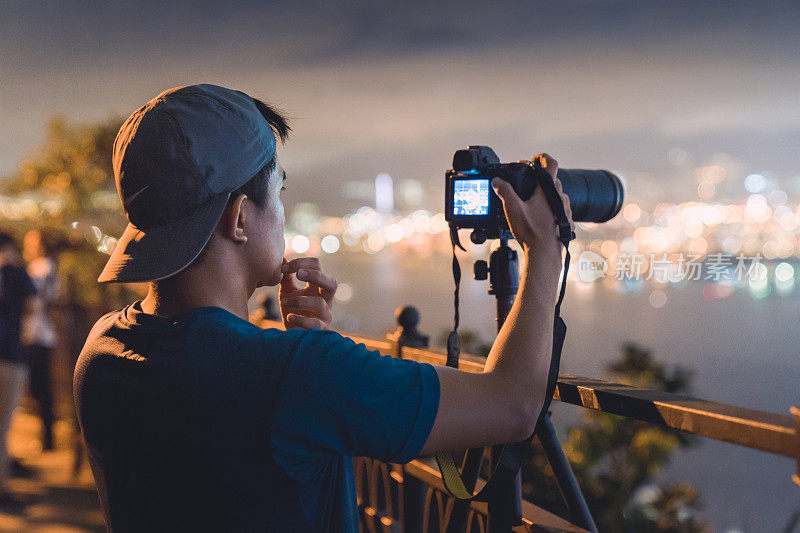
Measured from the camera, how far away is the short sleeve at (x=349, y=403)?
66cm

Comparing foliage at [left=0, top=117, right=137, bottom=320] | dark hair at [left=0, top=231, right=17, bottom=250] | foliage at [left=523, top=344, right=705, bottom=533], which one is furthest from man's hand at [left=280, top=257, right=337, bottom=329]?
foliage at [left=523, top=344, right=705, bottom=533]

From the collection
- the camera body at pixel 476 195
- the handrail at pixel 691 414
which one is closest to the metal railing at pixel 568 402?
the handrail at pixel 691 414

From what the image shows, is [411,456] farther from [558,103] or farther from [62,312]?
[558,103]

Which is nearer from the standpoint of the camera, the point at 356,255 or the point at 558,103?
the point at 558,103

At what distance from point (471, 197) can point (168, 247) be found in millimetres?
562

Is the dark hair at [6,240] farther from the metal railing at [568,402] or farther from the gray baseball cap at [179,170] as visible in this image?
the gray baseball cap at [179,170]

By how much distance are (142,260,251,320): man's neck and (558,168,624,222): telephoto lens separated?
63 cm

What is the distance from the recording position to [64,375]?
470 centimetres

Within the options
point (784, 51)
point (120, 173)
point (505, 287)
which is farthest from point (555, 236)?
point (784, 51)

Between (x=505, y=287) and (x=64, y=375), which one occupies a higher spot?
(x=505, y=287)

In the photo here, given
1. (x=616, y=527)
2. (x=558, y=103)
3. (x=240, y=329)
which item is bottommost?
(x=616, y=527)

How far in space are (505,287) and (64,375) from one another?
179 inches

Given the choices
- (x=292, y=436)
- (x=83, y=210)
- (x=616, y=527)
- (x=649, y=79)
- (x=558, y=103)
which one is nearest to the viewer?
(x=292, y=436)

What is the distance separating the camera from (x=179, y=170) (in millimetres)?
755
